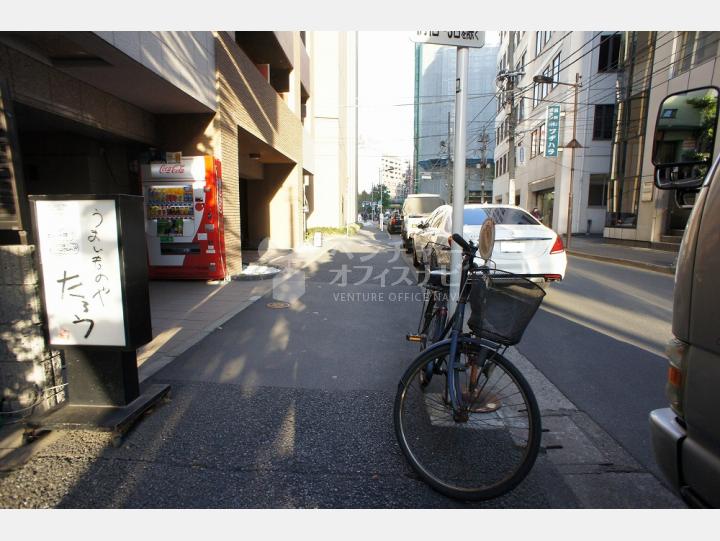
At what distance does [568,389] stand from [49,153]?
9.17m

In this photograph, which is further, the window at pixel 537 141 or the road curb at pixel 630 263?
the window at pixel 537 141

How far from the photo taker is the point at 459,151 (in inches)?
143

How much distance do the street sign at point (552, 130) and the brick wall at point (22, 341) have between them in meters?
26.5

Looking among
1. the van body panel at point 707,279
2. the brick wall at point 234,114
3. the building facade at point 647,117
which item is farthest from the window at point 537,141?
the van body panel at point 707,279

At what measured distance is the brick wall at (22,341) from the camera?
116 inches

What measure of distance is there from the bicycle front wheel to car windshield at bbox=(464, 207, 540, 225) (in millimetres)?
4947

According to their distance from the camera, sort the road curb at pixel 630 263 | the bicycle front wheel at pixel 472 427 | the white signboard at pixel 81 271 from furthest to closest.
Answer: the road curb at pixel 630 263 → the white signboard at pixel 81 271 → the bicycle front wheel at pixel 472 427

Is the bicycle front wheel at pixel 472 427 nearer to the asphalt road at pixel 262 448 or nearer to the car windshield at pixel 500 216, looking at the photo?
the asphalt road at pixel 262 448

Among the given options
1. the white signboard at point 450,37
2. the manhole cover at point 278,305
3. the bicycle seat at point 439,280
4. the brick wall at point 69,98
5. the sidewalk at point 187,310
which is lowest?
the manhole cover at point 278,305

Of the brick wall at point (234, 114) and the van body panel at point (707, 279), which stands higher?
the brick wall at point (234, 114)

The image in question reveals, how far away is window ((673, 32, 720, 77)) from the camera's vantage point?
12836 millimetres

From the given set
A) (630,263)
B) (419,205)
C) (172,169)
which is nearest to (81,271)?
(172,169)

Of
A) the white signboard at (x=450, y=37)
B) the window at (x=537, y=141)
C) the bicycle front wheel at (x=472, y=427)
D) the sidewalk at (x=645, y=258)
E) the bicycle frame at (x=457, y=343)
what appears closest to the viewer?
the bicycle front wheel at (x=472, y=427)

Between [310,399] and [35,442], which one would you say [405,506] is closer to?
[310,399]
